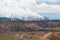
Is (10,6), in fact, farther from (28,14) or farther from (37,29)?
(37,29)

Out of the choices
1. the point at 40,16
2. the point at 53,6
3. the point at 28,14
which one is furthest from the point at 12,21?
the point at 53,6

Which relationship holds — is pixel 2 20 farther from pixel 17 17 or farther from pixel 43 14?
pixel 43 14

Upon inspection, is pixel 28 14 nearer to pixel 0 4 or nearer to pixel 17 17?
pixel 17 17

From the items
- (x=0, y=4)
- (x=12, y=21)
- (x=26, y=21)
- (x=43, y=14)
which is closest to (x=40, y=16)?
(x=43, y=14)

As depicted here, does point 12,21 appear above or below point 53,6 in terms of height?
below

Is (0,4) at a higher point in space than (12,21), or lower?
higher

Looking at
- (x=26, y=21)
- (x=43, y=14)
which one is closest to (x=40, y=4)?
(x=43, y=14)

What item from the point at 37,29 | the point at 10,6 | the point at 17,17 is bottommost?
the point at 37,29
